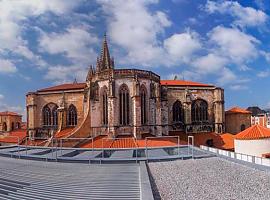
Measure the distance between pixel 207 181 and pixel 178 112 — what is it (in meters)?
28.9

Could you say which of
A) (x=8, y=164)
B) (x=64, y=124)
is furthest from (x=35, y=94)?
(x=8, y=164)

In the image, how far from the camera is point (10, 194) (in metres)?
9.38

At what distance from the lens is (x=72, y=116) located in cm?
3816

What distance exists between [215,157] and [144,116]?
52.7 ft

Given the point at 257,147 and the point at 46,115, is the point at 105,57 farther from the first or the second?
the point at 257,147

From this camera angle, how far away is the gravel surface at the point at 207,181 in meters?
8.48

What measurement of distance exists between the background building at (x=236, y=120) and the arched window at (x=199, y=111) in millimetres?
5820

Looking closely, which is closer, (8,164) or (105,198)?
(105,198)

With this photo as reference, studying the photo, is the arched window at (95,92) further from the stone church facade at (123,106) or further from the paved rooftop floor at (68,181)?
the paved rooftop floor at (68,181)

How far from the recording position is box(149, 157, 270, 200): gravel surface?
8477mm

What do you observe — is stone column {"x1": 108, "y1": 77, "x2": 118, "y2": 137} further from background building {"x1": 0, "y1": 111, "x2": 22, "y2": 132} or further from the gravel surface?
background building {"x1": 0, "y1": 111, "x2": 22, "y2": 132}

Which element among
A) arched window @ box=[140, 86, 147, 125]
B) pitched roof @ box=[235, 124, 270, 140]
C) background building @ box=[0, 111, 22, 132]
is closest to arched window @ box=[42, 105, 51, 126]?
arched window @ box=[140, 86, 147, 125]

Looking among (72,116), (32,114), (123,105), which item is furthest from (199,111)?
(32,114)

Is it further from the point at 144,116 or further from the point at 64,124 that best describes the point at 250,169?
the point at 64,124
